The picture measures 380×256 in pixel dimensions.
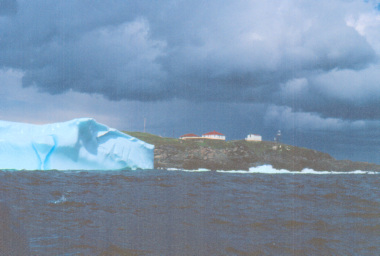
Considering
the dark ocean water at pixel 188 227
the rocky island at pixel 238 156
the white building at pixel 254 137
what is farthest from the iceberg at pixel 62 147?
the white building at pixel 254 137

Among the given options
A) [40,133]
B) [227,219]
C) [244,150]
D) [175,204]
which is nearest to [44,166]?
[40,133]

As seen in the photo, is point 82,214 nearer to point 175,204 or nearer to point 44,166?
point 175,204

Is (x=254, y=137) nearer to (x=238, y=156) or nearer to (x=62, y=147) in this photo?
(x=238, y=156)

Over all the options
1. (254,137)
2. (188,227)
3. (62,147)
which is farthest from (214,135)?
(188,227)

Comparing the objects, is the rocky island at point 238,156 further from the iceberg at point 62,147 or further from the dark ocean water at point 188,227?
the dark ocean water at point 188,227

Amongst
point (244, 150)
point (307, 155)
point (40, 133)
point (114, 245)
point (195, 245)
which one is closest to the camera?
point (114, 245)

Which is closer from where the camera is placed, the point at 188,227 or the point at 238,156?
the point at 188,227

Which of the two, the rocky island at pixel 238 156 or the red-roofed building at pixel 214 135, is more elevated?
the red-roofed building at pixel 214 135
